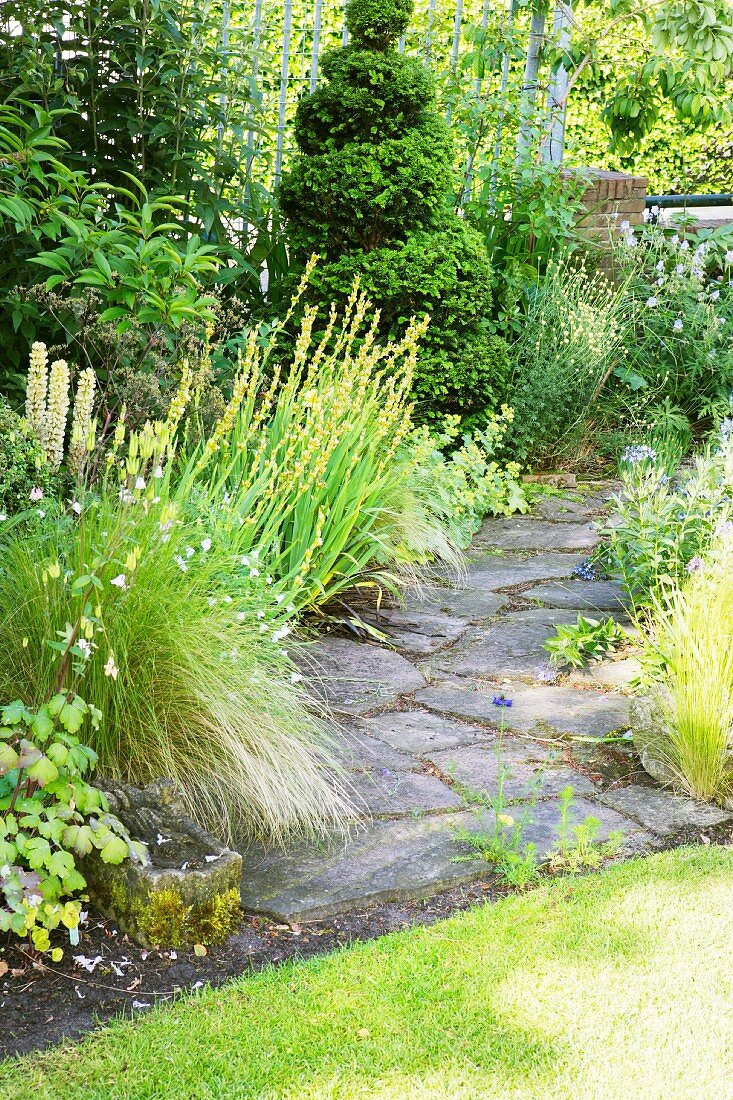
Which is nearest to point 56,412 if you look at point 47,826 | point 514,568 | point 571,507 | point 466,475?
point 47,826

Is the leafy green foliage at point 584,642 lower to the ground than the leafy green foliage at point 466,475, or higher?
lower

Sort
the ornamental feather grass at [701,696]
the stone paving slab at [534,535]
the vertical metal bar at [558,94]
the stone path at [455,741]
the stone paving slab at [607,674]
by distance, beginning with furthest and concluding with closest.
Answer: the vertical metal bar at [558,94] → the stone paving slab at [534,535] → the stone paving slab at [607,674] → the ornamental feather grass at [701,696] → the stone path at [455,741]

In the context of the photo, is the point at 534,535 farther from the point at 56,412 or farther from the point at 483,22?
the point at 483,22

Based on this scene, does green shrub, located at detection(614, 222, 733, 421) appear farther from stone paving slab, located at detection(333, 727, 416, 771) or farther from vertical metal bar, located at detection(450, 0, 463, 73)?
stone paving slab, located at detection(333, 727, 416, 771)

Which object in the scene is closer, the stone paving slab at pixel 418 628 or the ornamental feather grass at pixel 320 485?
the ornamental feather grass at pixel 320 485

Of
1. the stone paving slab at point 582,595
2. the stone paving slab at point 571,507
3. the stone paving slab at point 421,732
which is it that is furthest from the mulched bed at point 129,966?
the stone paving slab at point 571,507

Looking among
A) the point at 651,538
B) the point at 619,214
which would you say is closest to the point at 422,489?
the point at 651,538

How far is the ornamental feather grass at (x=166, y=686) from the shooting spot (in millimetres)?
2631

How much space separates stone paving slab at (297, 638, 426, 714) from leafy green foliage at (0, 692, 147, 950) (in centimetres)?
127

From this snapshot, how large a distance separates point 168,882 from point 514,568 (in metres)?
3.15

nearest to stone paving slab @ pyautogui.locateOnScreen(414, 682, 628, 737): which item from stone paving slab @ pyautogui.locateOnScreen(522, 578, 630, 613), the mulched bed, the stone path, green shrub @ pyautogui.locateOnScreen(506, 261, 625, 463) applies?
the stone path

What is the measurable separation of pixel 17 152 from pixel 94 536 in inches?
82.8

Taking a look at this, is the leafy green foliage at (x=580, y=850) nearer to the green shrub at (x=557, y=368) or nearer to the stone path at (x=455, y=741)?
the stone path at (x=455, y=741)

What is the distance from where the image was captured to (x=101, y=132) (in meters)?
5.43
